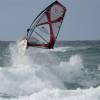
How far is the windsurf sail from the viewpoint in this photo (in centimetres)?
1504

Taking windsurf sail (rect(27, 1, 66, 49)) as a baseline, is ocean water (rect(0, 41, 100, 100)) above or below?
below

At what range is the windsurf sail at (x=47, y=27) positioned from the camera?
15.0 meters

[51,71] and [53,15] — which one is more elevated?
[53,15]

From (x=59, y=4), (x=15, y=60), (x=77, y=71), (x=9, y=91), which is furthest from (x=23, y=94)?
(x=77, y=71)

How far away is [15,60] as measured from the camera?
2745cm

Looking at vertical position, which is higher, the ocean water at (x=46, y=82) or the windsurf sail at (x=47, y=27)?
the windsurf sail at (x=47, y=27)

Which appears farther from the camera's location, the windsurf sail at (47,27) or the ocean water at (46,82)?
the ocean water at (46,82)

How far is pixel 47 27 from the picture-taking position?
51.8ft

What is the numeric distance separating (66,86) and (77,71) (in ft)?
20.8

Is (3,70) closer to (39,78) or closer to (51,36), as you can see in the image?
(39,78)

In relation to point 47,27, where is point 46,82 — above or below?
below

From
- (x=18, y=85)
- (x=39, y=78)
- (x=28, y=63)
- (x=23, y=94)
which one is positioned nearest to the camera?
(x=23, y=94)

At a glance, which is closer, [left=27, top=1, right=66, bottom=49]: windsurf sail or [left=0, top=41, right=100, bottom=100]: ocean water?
[left=27, top=1, right=66, bottom=49]: windsurf sail

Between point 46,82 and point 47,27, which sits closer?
point 47,27
